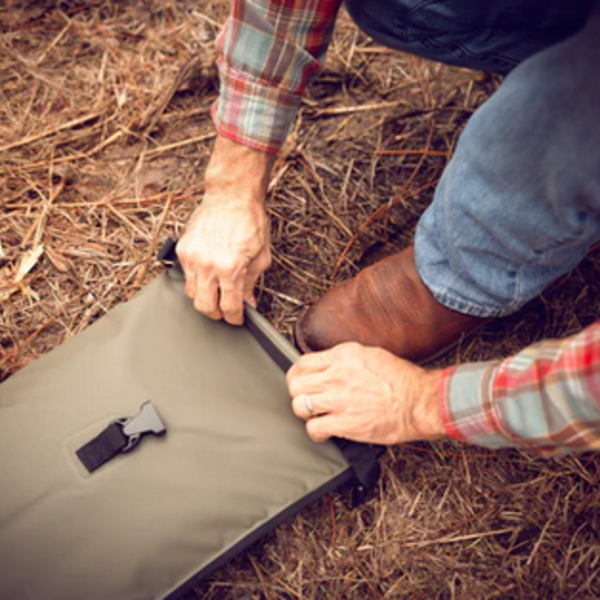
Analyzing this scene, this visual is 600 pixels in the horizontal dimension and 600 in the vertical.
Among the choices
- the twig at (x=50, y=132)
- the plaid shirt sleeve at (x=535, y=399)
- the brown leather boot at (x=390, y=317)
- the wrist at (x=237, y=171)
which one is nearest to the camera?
the plaid shirt sleeve at (x=535, y=399)

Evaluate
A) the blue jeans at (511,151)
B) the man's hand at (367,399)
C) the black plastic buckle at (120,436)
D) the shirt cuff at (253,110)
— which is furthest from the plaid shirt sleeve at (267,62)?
the black plastic buckle at (120,436)

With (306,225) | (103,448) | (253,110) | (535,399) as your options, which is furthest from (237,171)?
(535,399)

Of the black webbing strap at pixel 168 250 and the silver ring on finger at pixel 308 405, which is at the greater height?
the black webbing strap at pixel 168 250

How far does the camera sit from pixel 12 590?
3.32ft

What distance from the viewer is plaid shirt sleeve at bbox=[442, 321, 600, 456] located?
0.82m

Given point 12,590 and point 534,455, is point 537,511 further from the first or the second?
point 12,590

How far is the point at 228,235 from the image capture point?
1.15 meters

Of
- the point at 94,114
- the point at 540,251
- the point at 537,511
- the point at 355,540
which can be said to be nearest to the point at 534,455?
the point at 537,511

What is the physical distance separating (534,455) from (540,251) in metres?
0.59

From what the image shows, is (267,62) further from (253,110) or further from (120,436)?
(120,436)

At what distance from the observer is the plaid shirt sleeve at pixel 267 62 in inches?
41.9

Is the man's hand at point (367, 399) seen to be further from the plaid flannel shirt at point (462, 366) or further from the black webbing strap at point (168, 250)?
the black webbing strap at point (168, 250)

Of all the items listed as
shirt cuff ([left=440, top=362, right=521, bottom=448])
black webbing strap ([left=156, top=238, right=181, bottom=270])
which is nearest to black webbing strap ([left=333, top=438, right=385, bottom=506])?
shirt cuff ([left=440, top=362, right=521, bottom=448])

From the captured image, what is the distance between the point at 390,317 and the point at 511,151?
1.56 ft
